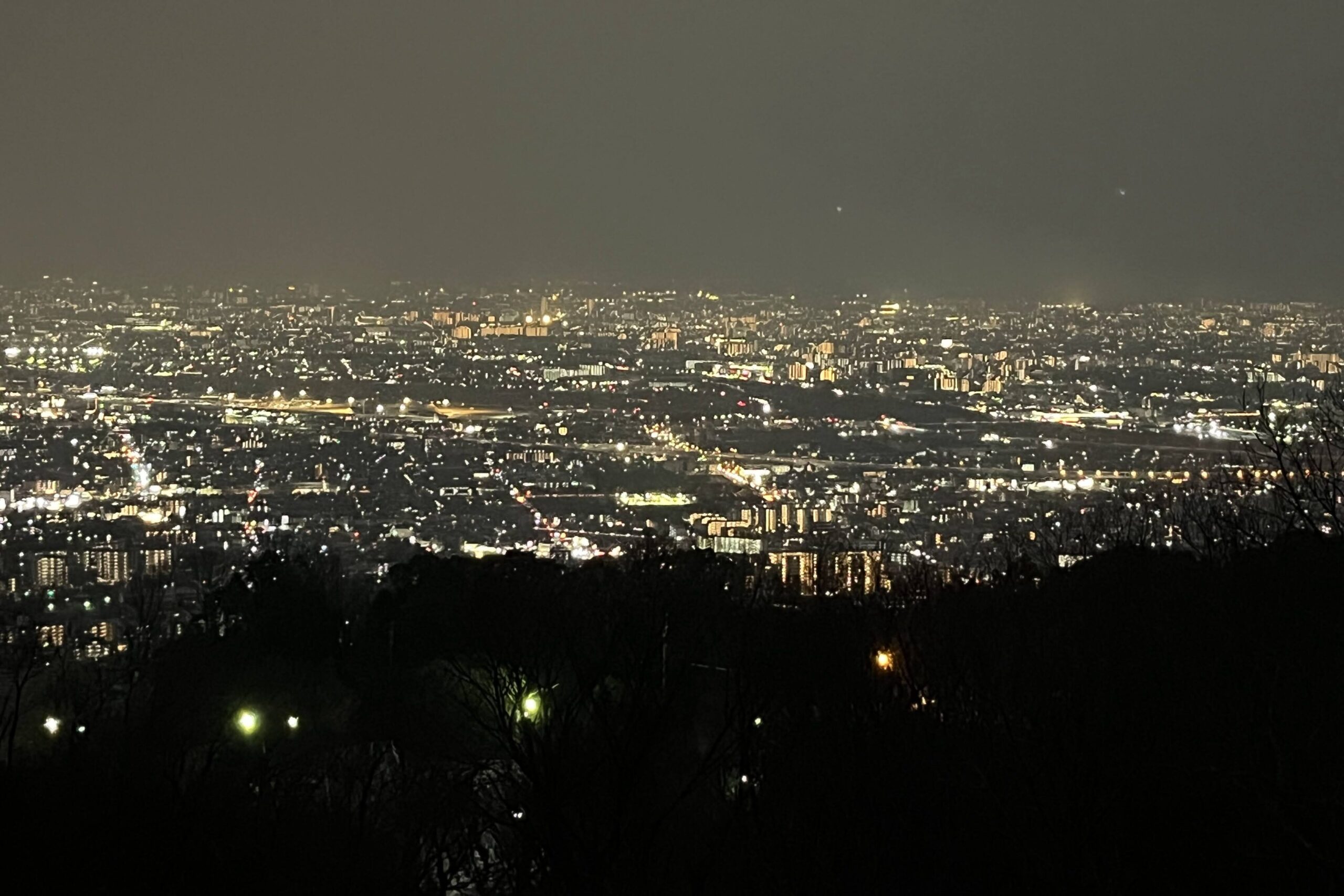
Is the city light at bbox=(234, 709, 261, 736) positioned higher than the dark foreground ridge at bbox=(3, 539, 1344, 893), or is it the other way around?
the dark foreground ridge at bbox=(3, 539, 1344, 893)

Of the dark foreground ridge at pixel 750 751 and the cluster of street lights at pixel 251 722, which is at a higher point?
the dark foreground ridge at pixel 750 751

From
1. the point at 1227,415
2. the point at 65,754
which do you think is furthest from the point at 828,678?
the point at 1227,415

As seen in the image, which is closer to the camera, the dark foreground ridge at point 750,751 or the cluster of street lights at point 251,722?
the dark foreground ridge at point 750,751

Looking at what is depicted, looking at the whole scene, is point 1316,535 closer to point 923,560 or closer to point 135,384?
point 923,560

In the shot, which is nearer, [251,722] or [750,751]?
[750,751]

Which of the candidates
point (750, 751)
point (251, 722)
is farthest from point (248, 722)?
point (750, 751)

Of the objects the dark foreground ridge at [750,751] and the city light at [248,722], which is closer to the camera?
the dark foreground ridge at [750,751]

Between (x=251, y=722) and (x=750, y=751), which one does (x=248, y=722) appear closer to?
(x=251, y=722)

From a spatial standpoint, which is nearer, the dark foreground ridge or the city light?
the dark foreground ridge
